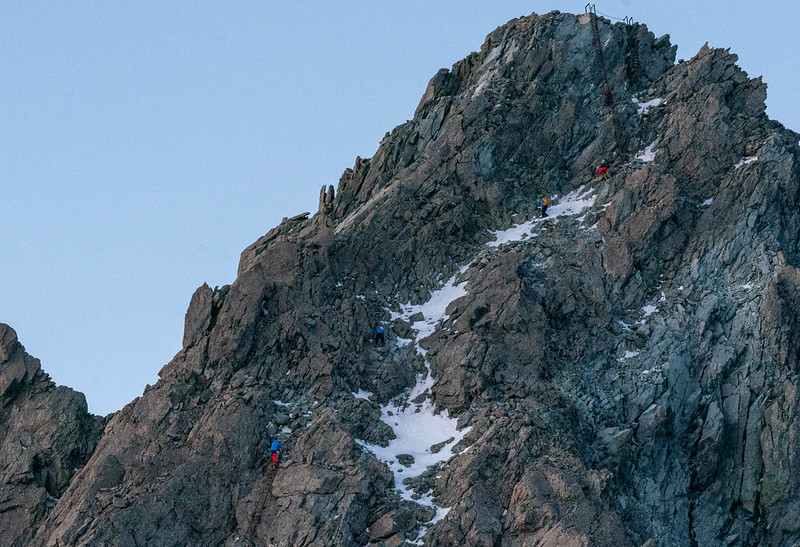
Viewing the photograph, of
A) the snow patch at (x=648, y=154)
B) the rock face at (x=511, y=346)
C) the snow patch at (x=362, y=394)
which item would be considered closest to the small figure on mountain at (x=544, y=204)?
the rock face at (x=511, y=346)

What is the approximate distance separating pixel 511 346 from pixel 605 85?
20327 mm

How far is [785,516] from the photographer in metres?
57.4

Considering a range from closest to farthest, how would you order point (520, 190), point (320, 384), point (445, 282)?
point (320, 384)
point (445, 282)
point (520, 190)

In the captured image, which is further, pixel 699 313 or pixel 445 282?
pixel 445 282

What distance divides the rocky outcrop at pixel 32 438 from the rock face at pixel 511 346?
224 mm

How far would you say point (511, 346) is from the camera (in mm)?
60500

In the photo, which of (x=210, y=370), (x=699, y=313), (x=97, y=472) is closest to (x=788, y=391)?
(x=699, y=313)

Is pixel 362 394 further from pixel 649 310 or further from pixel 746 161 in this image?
pixel 746 161

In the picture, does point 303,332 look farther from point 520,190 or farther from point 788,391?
point 788,391

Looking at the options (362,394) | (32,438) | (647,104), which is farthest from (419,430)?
(647,104)

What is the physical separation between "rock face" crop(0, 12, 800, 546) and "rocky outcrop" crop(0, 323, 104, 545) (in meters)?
0.22

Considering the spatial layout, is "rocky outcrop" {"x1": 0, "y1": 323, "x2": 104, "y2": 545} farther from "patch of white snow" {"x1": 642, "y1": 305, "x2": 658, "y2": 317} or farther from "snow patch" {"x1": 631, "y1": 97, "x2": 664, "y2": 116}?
"snow patch" {"x1": 631, "y1": 97, "x2": 664, "y2": 116}

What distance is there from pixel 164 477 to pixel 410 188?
69.6 ft

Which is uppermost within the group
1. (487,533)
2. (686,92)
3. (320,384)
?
(686,92)
